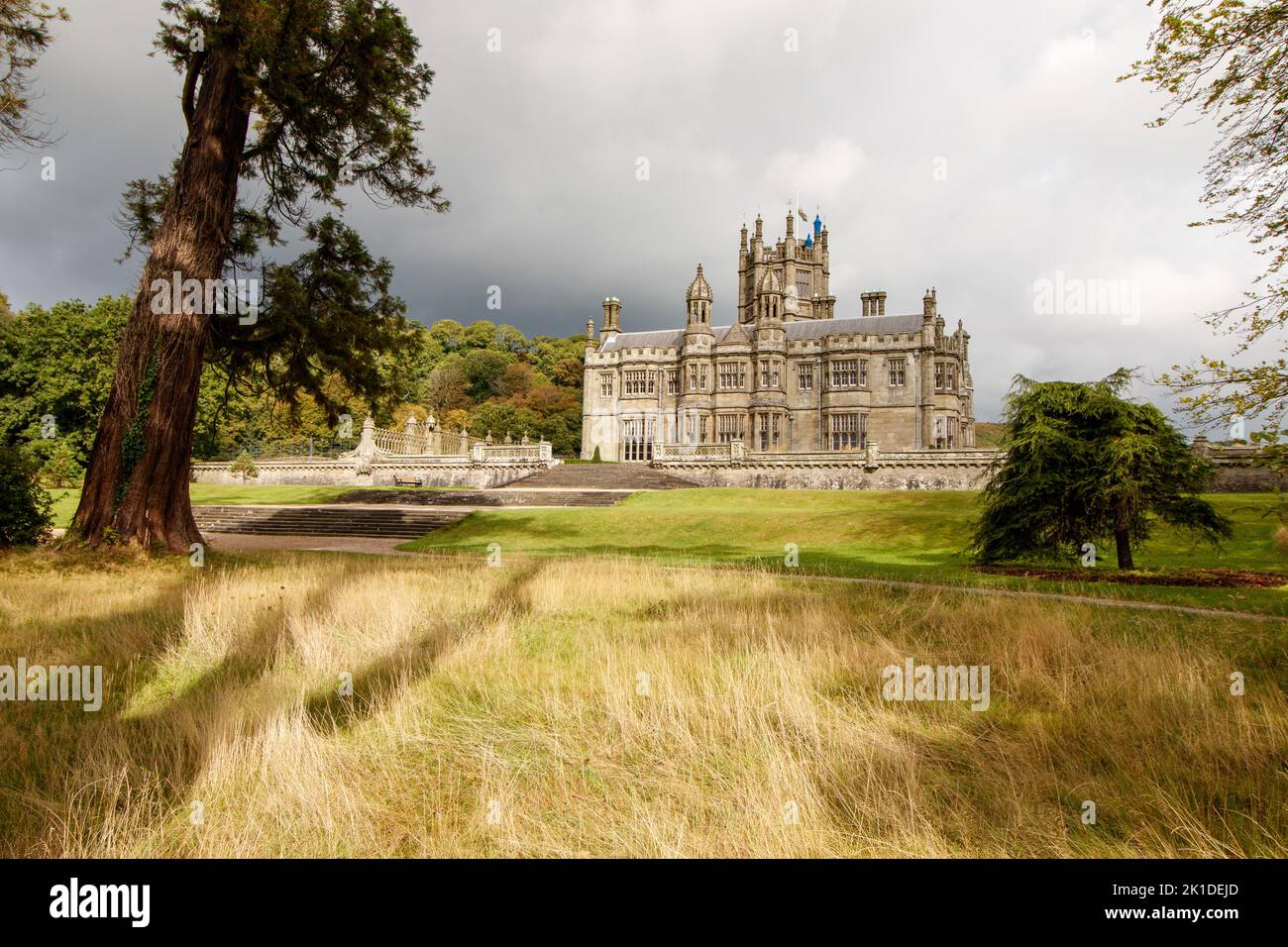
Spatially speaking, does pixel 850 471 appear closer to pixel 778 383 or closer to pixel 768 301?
pixel 778 383

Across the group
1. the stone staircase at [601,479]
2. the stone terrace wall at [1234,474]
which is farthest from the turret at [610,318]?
the stone terrace wall at [1234,474]

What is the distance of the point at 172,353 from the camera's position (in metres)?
13.0

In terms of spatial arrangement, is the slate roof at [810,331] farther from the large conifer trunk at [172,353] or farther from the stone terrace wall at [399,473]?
the large conifer trunk at [172,353]

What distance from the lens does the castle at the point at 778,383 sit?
51406mm

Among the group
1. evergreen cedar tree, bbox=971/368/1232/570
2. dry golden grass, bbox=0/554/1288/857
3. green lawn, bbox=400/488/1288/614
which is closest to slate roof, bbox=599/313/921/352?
green lawn, bbox=400/488/1288/614

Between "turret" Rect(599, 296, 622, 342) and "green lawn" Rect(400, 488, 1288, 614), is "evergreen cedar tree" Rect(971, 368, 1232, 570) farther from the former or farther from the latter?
"turret" Rect(599, 296, 622, 342)

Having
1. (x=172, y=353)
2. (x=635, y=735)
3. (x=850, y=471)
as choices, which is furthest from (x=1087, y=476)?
(x=850, y=471)

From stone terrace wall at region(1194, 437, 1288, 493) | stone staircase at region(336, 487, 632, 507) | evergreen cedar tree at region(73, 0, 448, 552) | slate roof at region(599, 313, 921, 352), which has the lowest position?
stone staircase at region(336, 487, 632, 507)

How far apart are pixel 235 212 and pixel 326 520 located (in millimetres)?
Answer: 13197

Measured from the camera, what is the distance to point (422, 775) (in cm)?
410

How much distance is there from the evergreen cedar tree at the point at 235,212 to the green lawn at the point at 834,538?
22.6 feet

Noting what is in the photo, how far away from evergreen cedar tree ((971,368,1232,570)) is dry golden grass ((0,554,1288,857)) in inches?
203

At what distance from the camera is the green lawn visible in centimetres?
1221

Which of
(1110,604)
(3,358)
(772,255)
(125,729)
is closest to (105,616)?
(125,729)
